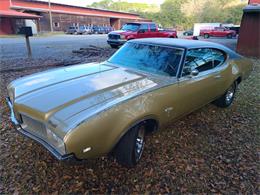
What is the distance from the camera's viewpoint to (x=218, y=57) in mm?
4359

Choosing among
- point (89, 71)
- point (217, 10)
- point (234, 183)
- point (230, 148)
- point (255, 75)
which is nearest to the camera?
point (234, 183)

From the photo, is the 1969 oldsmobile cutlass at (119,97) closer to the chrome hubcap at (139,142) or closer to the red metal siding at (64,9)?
the chrome hubcap at (139,142)

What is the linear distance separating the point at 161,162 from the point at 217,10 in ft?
248

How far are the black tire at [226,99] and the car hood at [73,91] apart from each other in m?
2.16

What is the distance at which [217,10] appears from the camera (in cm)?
6869

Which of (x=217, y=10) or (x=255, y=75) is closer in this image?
(x=255, y=75)

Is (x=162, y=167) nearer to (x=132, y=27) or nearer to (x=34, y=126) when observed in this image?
(x=34, y=126)

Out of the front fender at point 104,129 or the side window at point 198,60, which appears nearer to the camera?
the front fender at point 104,129

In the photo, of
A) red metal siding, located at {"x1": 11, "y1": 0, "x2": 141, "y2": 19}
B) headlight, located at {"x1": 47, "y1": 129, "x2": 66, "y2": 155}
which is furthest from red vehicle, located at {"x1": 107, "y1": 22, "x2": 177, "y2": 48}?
red metal siding, located at {"x1": 11, "y1": 0, "x2": 141, "y2": 19}

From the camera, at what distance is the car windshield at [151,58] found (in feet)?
11.2

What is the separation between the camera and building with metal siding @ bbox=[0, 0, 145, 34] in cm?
3766

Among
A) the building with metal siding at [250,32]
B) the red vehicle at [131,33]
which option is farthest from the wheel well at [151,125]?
the red vehicle at [131,33]

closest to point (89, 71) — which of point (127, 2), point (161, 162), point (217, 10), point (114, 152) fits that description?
point (114, 152)

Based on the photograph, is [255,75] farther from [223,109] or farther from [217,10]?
[217,10]
